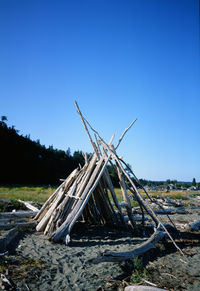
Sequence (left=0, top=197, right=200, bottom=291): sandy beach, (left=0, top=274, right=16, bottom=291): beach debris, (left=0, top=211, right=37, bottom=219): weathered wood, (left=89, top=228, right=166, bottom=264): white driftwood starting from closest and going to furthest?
(left=0, top=274, right=16, bottom=291): beach debris < (left=0, top=197, right=200, bottom=291): sandy beach < (left=89, top=228, right=166, bottom=264): white driftwood < (left=0, top=211, right=37, bottom=219): weathered wood

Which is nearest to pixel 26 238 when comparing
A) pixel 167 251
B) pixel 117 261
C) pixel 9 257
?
pixel 9 257

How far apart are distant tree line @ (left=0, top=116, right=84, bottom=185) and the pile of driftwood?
23012 millimetres

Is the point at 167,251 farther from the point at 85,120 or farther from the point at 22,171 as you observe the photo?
the point at 22,171

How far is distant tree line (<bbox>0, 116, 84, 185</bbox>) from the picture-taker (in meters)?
29.5

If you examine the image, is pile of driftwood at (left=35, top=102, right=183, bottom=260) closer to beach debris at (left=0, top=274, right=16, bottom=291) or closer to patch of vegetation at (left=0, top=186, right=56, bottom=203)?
beach debris at (left=0, top=274, right=16, bottom=291)

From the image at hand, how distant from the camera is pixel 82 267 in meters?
3.59

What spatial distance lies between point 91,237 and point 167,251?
2.06 metres

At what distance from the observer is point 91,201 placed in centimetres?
709

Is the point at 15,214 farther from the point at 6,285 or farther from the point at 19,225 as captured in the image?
the point at 6,285

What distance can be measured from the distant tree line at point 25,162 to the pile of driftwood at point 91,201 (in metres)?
23.0

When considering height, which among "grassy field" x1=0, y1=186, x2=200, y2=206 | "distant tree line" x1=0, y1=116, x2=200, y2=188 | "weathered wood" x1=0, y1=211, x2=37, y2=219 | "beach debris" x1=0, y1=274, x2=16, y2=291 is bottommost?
"grassy field" x1=0, y1=186, x2=200, y2=206

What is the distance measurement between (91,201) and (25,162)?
91.8ft

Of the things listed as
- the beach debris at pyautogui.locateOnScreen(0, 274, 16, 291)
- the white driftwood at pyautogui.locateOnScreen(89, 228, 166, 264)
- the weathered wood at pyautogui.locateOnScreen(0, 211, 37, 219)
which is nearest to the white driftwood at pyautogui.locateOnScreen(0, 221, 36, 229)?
the weathered wood at pyautogui.locateOnScreen(0, 211, 37, 219)

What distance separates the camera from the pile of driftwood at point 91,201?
16.8 ft
